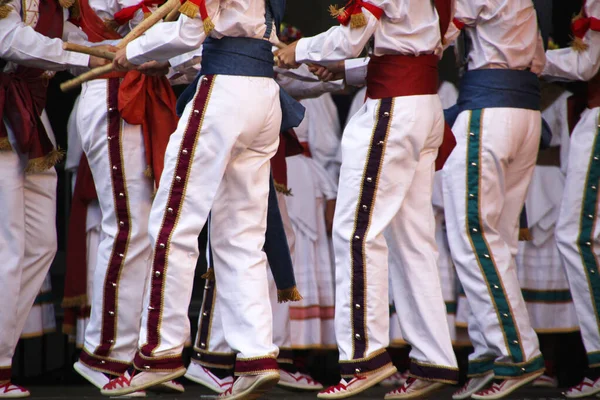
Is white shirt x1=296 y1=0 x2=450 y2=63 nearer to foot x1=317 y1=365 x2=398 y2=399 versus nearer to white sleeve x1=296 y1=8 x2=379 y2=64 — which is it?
white sleeve x1=296 y1=8 x2=379 y2=64

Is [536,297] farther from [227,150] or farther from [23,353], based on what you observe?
[23,353]

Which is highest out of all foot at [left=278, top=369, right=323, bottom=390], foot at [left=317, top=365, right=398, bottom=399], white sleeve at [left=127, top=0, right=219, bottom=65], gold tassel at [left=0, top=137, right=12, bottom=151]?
white sleeve at [left=127, top=0, right=219, bottom=65]

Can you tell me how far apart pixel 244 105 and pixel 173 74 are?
1.10 meters

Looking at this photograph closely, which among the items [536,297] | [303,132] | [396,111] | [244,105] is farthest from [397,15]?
[536,297]

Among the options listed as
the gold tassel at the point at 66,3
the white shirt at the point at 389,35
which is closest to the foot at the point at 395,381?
the white shirt at the point at 389,35

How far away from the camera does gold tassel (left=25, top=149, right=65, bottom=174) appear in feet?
13.8

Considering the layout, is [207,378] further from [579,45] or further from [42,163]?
[579,45]

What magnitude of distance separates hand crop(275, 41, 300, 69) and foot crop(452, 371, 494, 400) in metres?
1.65

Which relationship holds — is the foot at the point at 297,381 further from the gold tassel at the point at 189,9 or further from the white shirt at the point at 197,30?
the gold tassel at the point at 189,9

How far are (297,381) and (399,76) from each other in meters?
1.76

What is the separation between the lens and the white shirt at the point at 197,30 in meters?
3.34

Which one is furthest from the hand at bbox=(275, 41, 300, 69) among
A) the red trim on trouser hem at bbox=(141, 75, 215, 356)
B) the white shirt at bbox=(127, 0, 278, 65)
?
the red trim on trouser hem at bbox=(141, 75, 215, 356)

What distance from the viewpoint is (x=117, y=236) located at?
4.13 metres

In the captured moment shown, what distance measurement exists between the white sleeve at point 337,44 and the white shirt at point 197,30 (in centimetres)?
27
